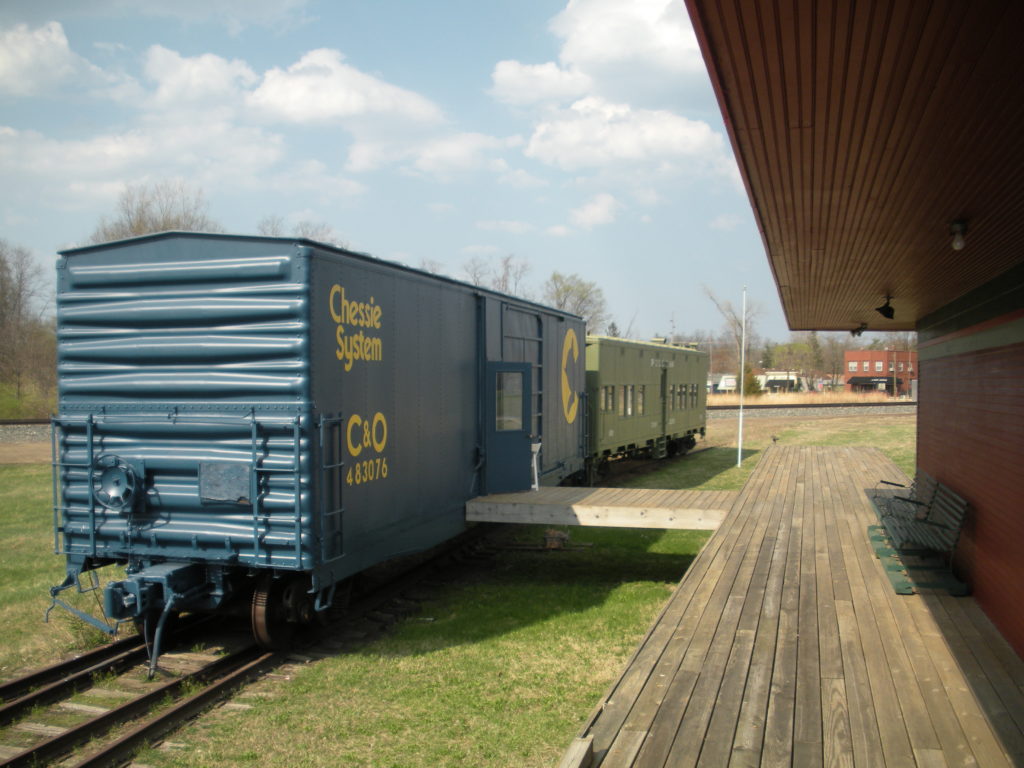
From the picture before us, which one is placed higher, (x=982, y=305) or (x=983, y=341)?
(x=982, y=305)

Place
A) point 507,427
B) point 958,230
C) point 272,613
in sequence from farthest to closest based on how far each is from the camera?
point 507,427 → point 272,613 → point 958,230

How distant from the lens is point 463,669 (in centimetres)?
648

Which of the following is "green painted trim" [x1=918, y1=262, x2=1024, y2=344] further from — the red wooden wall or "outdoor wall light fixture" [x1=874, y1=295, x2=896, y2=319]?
"outdoor wall light fixture" [x1=874, y1=295, x2=896, y2=319]

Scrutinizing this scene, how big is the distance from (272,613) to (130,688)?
3.76 ft

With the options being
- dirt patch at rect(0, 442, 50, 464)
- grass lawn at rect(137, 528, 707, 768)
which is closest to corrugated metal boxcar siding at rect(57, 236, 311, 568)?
grass lawn at rect(137, 528, 707, 768)

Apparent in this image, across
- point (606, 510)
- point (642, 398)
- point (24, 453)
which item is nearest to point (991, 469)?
point (606, 510)

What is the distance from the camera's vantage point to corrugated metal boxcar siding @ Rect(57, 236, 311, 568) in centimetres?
631

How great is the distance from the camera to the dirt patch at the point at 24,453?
74.1 ft

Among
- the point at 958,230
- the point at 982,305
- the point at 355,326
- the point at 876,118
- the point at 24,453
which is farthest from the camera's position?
the point at 24,453

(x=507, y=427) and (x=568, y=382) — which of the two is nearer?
(x=507, y=427)

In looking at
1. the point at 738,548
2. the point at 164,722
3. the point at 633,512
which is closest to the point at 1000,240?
the point at 738,548

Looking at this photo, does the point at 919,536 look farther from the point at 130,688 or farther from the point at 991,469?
the point at 130,688

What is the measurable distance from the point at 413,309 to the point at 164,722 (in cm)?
418

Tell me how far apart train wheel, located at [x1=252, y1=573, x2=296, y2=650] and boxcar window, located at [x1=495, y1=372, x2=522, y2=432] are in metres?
3.65
